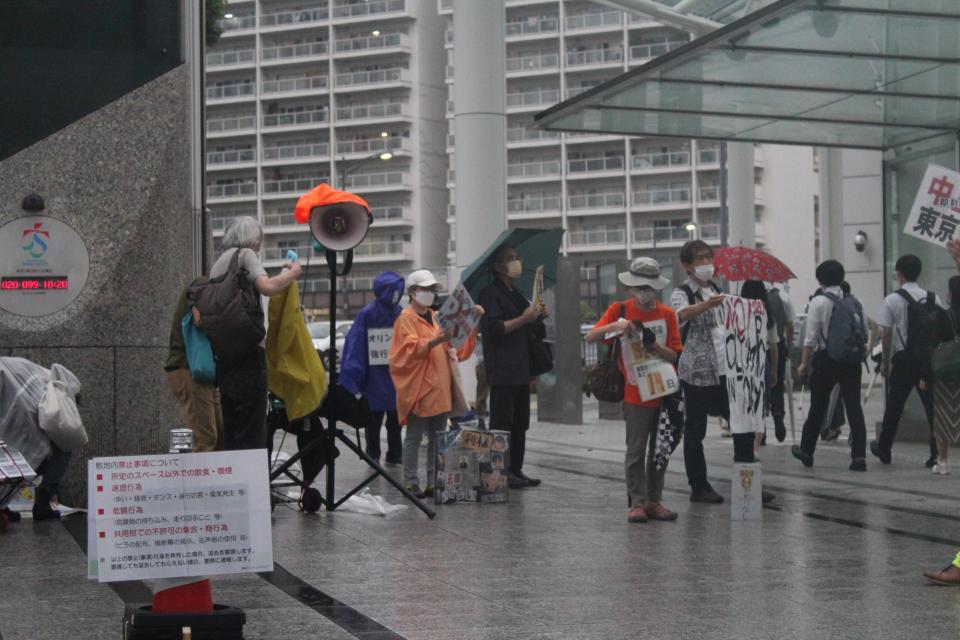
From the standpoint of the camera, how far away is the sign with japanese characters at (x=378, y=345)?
13594 millimetres

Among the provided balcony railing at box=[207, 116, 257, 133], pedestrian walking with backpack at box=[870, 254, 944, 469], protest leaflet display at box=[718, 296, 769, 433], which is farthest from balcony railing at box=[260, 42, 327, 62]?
protest leaflet display at box=[718, 296, 769, 433]

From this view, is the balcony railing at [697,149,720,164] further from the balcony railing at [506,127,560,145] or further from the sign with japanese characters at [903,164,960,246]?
the sign with japanese characters at [903,164,960,246]

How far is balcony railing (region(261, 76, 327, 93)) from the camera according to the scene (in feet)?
316

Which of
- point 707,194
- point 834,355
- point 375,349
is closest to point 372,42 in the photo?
point 707,194

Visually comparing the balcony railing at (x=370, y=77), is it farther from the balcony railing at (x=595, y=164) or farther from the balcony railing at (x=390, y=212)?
the balcony railing at (x=595, y=164)

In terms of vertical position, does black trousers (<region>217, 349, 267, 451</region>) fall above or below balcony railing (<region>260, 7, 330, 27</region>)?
below

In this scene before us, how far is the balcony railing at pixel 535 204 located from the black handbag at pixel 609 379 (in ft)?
269

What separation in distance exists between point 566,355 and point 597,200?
70354mm

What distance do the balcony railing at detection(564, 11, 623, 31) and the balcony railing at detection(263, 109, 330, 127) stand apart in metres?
16.5

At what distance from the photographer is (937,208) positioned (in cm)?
1067

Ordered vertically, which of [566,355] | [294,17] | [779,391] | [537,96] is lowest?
[779,391]

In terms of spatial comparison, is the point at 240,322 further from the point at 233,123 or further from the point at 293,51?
the point at 233,123

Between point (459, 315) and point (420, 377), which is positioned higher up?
point (459, 315)

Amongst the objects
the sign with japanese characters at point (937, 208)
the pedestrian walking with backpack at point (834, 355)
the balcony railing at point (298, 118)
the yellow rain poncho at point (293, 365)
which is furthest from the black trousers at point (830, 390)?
the balcony railing at point (298, 118)
